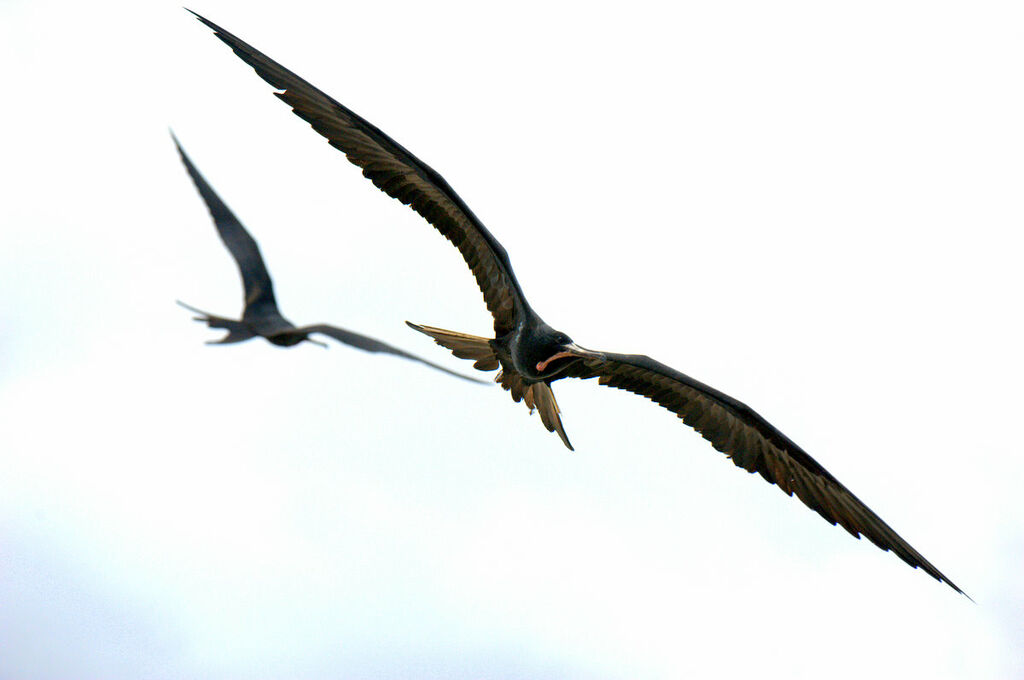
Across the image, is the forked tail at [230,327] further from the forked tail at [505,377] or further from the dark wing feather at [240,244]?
the forked tail at [505,377]

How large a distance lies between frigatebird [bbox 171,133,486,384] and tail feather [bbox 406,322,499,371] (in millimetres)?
2818

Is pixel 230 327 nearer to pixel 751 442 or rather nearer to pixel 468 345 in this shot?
pixel 468 345

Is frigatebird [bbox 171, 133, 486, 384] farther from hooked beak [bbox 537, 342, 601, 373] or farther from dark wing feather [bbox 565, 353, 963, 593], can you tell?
dark wing feather [bbox 565, 353, 963, 593]

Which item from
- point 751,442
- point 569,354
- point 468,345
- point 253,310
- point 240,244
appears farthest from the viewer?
point 751,442

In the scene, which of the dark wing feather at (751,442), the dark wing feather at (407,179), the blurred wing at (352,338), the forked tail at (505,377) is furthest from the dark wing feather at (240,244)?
the dark wing feather at (751,442)

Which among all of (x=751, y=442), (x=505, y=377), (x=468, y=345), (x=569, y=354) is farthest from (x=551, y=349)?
(x=751, y=442)

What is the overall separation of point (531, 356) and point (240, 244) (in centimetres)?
320

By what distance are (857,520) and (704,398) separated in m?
1.93

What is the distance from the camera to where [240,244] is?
28.5 feet

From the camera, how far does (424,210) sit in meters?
10.9

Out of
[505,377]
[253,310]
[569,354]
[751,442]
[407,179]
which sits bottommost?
[253,310]

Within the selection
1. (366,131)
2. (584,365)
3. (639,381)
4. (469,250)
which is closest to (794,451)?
(639,381)

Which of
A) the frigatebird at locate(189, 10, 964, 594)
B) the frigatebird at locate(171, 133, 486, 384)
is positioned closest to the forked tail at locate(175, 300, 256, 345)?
the frigatebird at locate(171, 133, 486, 384)

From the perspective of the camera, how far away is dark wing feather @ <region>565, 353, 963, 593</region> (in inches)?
458
